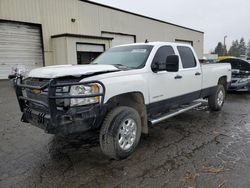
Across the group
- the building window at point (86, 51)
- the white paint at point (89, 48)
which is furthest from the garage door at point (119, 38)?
the building window at point (86, 51)

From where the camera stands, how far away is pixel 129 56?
484 centimetres

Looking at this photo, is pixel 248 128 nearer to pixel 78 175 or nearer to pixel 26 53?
pixel 78 175

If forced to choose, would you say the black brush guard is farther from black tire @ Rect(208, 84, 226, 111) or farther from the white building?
the white building

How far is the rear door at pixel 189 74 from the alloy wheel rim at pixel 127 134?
5.99 feet

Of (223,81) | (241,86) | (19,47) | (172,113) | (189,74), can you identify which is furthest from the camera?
(19,47)

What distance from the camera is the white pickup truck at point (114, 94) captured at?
3.29 metres

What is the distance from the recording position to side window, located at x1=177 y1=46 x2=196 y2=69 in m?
5.52

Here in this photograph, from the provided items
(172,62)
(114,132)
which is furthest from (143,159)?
(172,62)

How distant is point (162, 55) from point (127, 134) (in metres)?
1.95

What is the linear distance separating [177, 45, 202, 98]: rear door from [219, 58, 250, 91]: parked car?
5056mm

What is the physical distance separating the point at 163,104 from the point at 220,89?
3245 millimetres

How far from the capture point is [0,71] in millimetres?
13688

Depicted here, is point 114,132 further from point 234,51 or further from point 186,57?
point 234,51

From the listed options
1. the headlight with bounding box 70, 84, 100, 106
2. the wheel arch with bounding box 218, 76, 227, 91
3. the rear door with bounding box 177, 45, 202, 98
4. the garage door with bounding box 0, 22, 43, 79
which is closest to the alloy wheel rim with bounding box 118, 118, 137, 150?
the headlight with bounding box 70, 84, 100, 106
